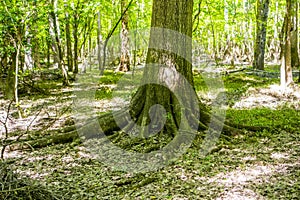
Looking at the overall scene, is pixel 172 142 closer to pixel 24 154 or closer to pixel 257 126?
pixel 257 126

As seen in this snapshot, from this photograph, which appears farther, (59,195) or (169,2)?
(169,2)

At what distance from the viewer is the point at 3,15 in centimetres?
849

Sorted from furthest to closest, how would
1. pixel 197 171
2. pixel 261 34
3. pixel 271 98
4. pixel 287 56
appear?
1. pixel 261 34
2. pixel 287 56
3. pixel 271 98
4. pixel 197 171

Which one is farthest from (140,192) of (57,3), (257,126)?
(57,3)

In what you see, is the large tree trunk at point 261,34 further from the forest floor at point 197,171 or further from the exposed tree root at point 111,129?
the exposed tree root at point 111,129

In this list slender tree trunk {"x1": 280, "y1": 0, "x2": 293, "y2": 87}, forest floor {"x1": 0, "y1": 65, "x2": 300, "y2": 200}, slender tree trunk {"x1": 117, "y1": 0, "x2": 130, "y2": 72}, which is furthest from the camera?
slender tree trunk {"x1": 117, "y1": 0, "x2": 130, "y2": 72}

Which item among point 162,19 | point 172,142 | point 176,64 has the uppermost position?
point 162,19

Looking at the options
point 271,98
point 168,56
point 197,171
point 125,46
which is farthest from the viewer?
point 125,46

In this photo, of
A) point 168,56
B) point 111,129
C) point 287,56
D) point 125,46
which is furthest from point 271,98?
point 125,46

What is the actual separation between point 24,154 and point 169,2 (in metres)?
3.76

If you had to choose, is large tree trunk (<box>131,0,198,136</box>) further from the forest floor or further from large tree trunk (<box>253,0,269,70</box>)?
large tree trunk (<box>253,0,269,70</box>)

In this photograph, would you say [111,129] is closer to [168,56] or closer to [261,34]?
[168,56]

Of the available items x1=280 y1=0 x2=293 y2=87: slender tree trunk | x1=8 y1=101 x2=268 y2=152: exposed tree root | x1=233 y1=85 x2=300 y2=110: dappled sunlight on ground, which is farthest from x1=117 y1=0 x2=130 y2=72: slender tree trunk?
x1=8 y1=101 x2=268 y2=152: exposed tree root

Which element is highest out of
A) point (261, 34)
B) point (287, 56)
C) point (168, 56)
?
point (261, 34)
